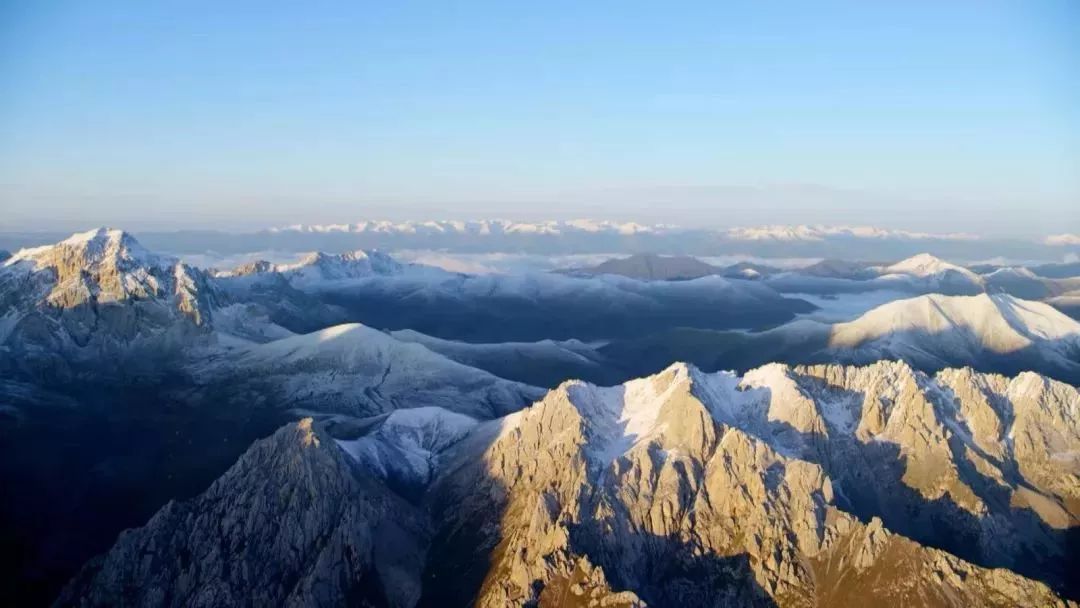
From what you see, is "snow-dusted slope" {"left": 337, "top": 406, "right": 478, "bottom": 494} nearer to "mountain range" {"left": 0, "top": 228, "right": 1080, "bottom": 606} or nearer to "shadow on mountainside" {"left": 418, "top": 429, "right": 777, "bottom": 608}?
"mountain range" {"left": 0, "top": 228, "right": 1080, "bottom": 606}

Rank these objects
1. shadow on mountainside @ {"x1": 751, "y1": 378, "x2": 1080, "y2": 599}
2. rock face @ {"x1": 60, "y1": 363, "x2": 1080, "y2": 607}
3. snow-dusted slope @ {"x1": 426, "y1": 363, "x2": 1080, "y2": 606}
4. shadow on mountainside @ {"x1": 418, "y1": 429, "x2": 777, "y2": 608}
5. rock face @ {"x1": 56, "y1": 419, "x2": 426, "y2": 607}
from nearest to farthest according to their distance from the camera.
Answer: shadow on mountainside @ {"x1": 418, "y1": 429, "x2": 777, "y2": 608} → snow-dusted slope @ {"x1": 426, "y1": 363, "x2": 1080, "y2": 606} → rock face @ {"x1": 60, "y1": 363, "x2": 1080, "y2": 607} → rock face @ {"x1": 56, "y1": 419, "x2": 426, "y2": 607} → shadow on mountainside @ {"x1": 751, "y1": 378, "x2": 1080, "y2": 599}

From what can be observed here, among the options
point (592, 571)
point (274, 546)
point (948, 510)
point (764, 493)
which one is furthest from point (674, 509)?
point (274, 546)

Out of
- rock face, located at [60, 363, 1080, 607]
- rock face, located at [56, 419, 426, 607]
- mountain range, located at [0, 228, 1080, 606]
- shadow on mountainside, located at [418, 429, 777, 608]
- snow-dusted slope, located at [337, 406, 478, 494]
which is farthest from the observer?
snow-dusted slope, located at [337, 406, 478, 494]

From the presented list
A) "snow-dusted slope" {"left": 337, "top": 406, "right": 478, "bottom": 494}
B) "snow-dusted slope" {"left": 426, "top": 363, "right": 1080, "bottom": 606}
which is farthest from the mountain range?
"snow-dusted slope" {"left": 337, "top": 406, "right": 478, "bottom": 494}

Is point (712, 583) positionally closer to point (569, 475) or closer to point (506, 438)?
point (569, 475)

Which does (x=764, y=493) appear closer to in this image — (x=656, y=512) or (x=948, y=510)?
(x=656, y=512)
